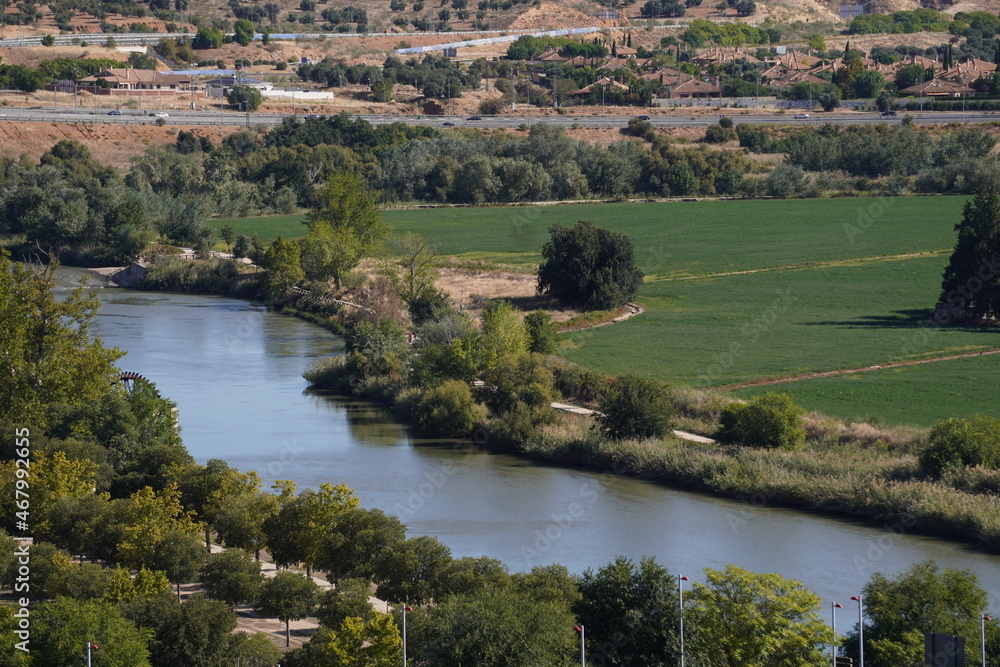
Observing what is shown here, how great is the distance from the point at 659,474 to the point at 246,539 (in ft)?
35.7

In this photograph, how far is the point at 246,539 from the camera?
77.0 feet

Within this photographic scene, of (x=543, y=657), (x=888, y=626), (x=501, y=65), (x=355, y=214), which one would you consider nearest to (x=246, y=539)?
(x=543, y=657)

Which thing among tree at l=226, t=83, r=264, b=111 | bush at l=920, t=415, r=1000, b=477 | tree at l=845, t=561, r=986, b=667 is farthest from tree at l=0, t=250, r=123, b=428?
tree at l=226, t=83, r=264, b=111

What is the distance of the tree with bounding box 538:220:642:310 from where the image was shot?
49.7 m

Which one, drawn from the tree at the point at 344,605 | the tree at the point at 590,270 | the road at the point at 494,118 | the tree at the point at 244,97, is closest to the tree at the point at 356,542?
the tree at the point at 344,605

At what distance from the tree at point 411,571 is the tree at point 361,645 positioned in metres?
2.98

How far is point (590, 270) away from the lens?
164 feet

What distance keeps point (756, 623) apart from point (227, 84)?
110 meters

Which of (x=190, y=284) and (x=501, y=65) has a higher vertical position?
(x=501, y=65)

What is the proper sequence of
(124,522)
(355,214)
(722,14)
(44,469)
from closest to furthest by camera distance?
(124,522), (44,469), (355,214), (722,14)

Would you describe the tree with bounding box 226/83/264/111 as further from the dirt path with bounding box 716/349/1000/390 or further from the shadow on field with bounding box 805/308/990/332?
the dirt path with bounding box 716/349/1000/390

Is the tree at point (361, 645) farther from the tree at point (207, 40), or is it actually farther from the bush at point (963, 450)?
the tree at point (207, 40)

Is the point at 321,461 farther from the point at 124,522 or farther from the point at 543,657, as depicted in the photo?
the point at 543,657

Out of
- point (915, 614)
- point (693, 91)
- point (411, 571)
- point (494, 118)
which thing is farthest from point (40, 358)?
point (693, 91)
